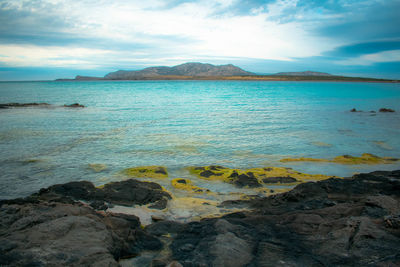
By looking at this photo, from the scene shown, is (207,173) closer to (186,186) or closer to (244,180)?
(186,186)

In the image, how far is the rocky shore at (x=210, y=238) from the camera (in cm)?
434

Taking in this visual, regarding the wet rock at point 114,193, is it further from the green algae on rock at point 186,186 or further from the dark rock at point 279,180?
the dark rock at point 279,180

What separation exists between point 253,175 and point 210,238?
610 cm

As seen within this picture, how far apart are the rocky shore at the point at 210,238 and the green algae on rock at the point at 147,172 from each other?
4052 millimetres

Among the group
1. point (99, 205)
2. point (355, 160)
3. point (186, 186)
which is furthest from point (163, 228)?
point (355, 160)

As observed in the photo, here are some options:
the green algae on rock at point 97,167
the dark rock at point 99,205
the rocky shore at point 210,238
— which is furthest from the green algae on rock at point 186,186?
the green algae on rock at point 97,167

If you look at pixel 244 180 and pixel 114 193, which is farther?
pixel 244 180

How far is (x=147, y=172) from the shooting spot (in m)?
11.5

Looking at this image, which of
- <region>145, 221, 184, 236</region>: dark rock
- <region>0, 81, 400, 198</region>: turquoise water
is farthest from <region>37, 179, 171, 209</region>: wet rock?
<region>145, 221, 184, 236</region>: dark rock

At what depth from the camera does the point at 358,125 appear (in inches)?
950

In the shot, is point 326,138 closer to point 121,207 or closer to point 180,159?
point 180,159

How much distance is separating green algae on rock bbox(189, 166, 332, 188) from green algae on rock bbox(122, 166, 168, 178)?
1272 millimetres

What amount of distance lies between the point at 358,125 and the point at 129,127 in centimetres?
2044

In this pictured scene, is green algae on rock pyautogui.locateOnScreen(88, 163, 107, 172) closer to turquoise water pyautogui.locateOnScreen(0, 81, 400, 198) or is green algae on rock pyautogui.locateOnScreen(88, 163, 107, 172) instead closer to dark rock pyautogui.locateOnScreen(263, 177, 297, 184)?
turquoise water pyautogui.locateOnScreen(0, 81, 400, 198)
